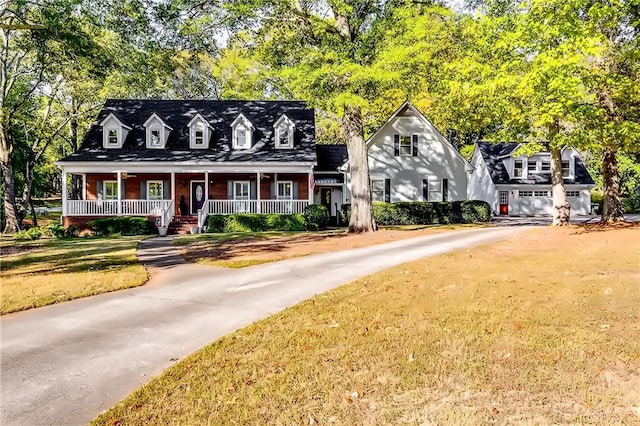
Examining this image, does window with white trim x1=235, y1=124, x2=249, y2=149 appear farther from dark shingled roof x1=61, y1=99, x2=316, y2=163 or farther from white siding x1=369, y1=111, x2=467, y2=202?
white siding x1=369, y1=111, x2=467, y2=202

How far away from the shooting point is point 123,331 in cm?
621

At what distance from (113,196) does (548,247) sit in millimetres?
25382

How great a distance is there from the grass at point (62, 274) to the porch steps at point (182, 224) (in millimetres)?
8378

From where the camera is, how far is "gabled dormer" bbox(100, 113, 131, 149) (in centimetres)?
2812

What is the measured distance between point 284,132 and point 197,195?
23.1ft

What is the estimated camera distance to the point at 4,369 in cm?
488

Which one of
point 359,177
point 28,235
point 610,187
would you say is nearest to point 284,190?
point 359,177

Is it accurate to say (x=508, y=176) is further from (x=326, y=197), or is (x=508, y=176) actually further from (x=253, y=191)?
(x=253, y=191)

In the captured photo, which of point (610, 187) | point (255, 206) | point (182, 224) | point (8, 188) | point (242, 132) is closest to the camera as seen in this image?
point (610, 187)

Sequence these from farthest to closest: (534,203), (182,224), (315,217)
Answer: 1. (534,203)
2. (315,217)
3. (182,224)

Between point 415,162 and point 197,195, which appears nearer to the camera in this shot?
point 197,195

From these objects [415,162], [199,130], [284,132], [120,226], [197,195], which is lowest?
[120,226]

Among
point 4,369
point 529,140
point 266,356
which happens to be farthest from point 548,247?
point 4,369

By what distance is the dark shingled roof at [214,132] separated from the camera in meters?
27.5
